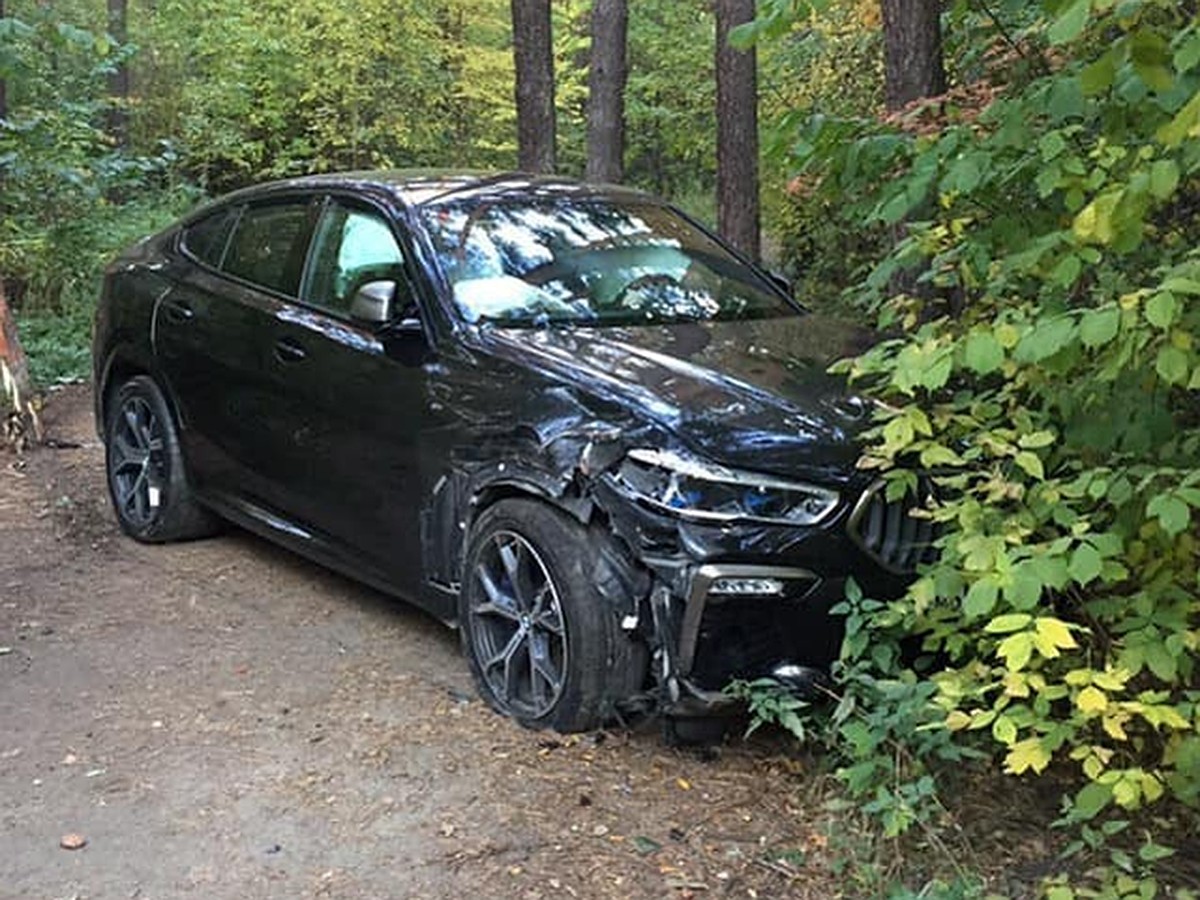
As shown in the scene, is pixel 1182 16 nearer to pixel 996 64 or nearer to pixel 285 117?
pixel 996 64

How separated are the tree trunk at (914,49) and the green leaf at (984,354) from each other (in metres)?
3.26

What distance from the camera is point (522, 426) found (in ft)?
14.2

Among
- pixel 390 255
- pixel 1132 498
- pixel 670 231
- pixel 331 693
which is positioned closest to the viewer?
pixel 1132 498

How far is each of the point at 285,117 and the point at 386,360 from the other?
1575cm

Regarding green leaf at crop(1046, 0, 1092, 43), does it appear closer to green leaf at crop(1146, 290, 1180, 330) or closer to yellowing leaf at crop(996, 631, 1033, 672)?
green leaf at crop(1146, 290, 1180, 330)

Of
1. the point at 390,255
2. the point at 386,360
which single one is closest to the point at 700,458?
the point at 386,360

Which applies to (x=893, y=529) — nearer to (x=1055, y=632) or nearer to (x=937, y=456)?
(x=937, y=456)

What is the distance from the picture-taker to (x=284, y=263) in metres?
5.64

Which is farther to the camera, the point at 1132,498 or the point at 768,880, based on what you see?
the point at 768,880

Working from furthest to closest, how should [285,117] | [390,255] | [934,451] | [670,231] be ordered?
[285,117], [670,231], [390,255], [934,451]

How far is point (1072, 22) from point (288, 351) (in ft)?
11.7

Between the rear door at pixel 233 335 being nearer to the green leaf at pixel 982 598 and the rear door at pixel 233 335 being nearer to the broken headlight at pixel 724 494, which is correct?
the broken headlight at pixel 724 494

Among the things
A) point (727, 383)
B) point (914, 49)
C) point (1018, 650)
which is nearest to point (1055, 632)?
point (1018, 650)

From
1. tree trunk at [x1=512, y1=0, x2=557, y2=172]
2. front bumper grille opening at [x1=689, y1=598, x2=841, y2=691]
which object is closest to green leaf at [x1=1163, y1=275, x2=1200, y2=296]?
front bumper grille opening at [x1=689, y1=598, x2=841, y2=691]
